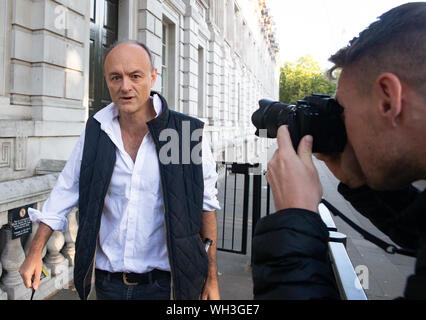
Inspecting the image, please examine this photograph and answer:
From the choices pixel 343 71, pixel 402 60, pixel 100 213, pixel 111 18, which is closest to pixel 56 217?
pixel 100 213

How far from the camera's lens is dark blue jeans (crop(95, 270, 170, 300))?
5.88 feet

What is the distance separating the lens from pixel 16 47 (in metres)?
3.70

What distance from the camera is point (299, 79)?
69.1 metres

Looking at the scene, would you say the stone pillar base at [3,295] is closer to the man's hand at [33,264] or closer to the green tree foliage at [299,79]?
the man's hand at [33,264]

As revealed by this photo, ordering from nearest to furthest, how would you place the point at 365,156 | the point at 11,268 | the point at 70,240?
the point at 365,156 → the point at 11,268 → the point at 70,240

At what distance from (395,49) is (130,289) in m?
1.71

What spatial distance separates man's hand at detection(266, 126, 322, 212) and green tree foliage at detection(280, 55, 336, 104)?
218 feet

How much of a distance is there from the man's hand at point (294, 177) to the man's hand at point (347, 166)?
11 cm

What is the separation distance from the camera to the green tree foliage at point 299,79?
2554 inches

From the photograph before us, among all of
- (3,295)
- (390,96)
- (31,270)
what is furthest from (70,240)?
(390,96)

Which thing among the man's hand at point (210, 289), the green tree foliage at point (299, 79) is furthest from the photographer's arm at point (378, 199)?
the green tree foliage at point (299, 79)

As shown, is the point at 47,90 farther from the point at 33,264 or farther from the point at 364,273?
the point at 364,273

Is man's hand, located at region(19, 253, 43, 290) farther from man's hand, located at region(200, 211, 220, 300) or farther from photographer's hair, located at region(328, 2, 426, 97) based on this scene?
photographer's hair, located at region(328, 2, 426, 97)
